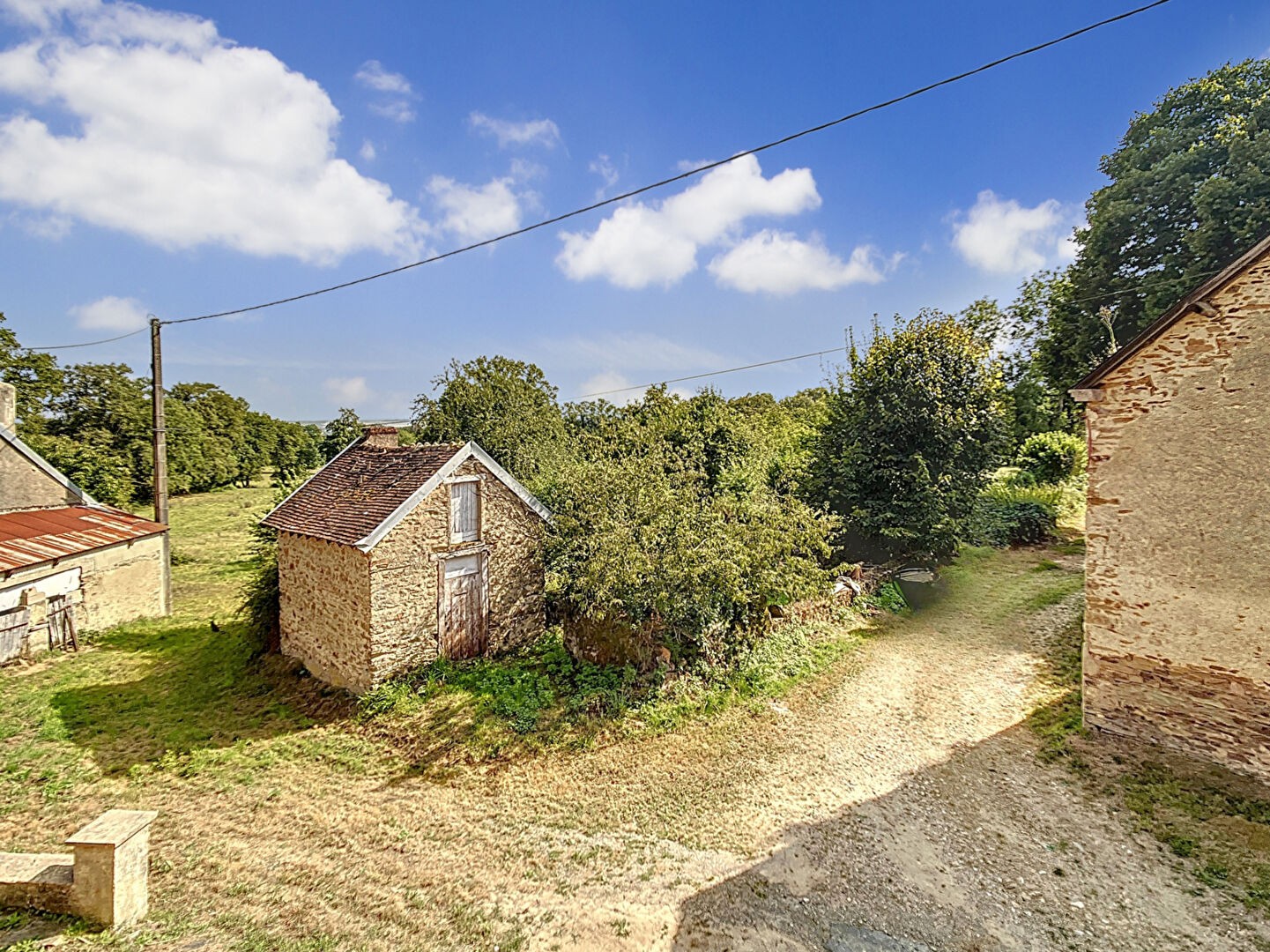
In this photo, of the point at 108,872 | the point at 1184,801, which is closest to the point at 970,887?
the point at 1184,801

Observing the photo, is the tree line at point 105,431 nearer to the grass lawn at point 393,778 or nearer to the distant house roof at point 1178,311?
the grass lawn at point 393,778

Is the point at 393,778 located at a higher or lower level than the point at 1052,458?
lower

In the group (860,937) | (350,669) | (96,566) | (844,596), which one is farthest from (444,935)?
(96,566)

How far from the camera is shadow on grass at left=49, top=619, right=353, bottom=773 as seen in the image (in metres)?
10.2

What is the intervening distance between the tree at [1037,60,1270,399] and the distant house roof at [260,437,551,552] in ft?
63.4

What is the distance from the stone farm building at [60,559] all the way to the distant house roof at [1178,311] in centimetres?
2150

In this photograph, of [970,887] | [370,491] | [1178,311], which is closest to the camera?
[970,887]

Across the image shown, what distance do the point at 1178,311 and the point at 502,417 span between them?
74.9ft

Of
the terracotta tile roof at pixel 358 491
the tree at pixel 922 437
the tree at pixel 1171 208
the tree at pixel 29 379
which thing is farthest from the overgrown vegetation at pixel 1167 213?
the tree at pixel 29 379

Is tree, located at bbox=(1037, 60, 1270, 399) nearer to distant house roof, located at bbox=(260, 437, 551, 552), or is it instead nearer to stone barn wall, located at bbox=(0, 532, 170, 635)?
distant house roof, located at bbox=(260, 437, 551, 552)

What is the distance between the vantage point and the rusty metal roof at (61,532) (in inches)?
532

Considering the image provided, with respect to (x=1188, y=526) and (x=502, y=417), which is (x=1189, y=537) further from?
(x=502, y=417)

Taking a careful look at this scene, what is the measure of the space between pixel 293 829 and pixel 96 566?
42.0 feet

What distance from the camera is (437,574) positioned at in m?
12.0
